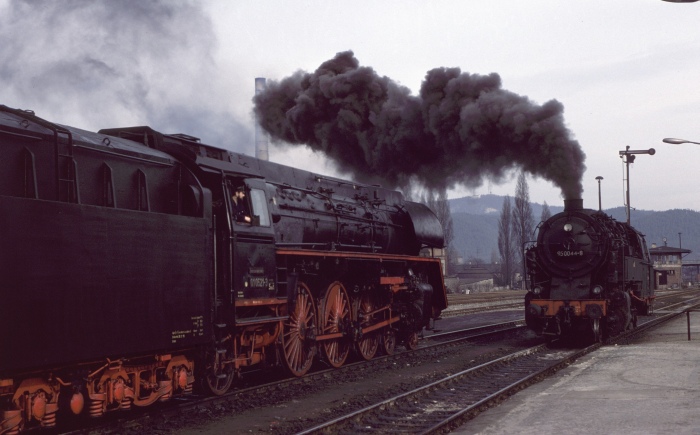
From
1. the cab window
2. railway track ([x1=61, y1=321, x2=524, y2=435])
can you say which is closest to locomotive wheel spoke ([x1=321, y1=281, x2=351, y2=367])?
railway track ([x1=61, y1=321, x2=524, y2=435])

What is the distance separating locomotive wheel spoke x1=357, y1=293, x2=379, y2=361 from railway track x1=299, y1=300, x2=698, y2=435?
2.44 meters

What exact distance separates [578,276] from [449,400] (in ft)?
29.4

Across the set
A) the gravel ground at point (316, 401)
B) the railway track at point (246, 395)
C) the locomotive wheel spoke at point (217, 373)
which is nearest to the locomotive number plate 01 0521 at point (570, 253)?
the railway track at point (246, 395)

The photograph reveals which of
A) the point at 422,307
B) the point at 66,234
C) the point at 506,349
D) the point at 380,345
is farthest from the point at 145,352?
the point at 506,349

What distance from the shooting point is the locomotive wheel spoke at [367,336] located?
15016mm

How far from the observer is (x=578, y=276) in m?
18.8

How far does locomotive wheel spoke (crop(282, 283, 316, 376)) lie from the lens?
40.7 feet

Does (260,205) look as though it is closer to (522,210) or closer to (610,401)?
(610,401)

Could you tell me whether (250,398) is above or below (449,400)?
above

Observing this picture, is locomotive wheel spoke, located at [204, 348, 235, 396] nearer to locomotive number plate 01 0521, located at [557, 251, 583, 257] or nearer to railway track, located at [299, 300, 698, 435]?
railway track, located at [299, 300, 698, 435]

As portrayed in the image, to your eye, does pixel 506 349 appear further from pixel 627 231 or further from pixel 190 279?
pixel 190 279

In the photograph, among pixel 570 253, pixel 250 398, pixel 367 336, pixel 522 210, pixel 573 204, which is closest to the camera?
pixel 250 398

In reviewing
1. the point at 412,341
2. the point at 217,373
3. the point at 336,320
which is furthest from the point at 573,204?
the point at 217,373

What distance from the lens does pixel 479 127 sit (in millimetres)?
21656
